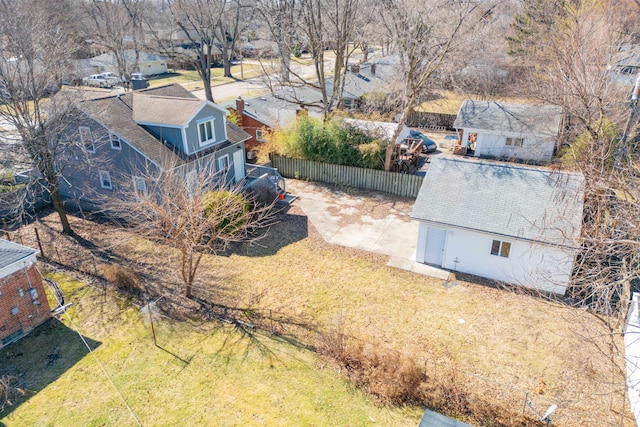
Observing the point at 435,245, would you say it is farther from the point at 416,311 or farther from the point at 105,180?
the point at 105,180

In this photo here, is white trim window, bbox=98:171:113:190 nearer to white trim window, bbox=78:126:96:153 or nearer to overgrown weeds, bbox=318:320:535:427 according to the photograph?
white trim window, bbox=78:126:96:153

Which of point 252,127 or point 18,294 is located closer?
point 18,294

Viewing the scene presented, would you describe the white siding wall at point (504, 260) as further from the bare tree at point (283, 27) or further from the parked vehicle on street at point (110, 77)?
the parked vehicle on street at point (110, 77)

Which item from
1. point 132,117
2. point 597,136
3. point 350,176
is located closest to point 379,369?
point 597,136

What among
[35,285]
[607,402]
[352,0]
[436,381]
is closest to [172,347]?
[35,285]

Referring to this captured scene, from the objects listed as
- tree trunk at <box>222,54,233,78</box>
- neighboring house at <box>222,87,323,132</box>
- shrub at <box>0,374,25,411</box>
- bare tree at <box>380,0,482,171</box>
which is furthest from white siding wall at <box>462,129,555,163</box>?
tree trunk at <box>222,54,233,78</box>

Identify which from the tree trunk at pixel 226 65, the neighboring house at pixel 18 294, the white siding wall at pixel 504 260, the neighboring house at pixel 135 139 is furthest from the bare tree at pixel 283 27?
the tree trunk at pixel 226 65
